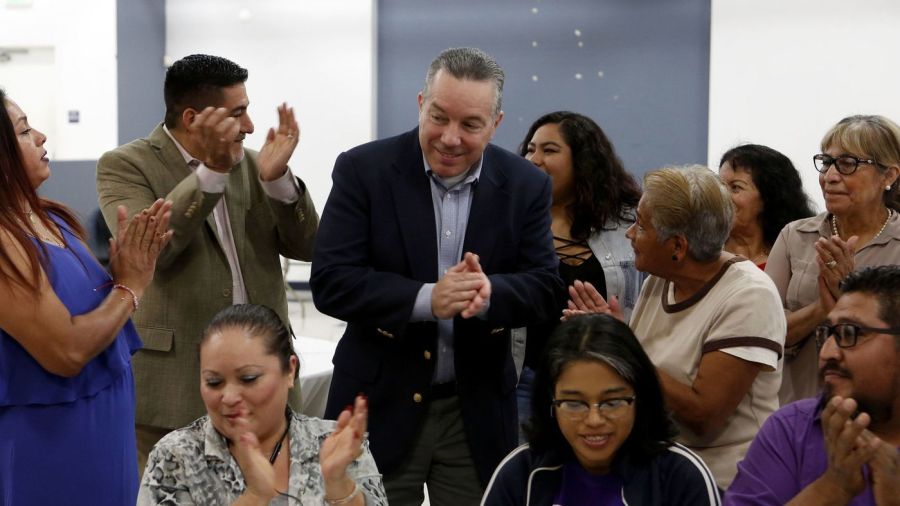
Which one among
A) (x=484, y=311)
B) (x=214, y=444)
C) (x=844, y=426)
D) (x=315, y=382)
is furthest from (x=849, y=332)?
(x=315, y=382)

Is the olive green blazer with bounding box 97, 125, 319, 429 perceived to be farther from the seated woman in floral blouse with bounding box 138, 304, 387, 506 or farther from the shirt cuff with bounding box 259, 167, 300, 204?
the seated woman in floral blouse with bounding box 138, 304, 387, 506

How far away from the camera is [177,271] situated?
256cm

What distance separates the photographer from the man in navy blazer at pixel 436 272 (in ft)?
7.15

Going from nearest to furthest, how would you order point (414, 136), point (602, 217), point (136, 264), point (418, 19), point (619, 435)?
point (619, 435) → point (136, 264) → point (414, 136) → point (602, 217) → point (418, 19)

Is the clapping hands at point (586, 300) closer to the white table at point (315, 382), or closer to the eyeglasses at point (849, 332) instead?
the eyeglasses at point (849, 332)

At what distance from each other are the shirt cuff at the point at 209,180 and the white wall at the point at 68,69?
7693 millimetres

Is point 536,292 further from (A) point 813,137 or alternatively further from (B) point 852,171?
(A) point 813,137

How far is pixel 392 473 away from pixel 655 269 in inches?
31.6

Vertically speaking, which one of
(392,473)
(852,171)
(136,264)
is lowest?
(392,473)

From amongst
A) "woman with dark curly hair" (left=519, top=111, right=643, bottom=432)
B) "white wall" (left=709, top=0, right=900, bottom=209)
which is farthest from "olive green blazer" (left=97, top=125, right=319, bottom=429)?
"white wall" (left=709, top=0, right=900, bottom=209)

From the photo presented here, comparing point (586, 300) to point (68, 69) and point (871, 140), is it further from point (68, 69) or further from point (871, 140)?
point (68, 69)

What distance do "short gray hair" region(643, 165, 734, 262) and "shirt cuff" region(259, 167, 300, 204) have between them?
3.01ft

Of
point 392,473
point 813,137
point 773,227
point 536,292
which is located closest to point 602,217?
point 773,227

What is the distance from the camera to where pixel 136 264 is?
2.18 meters
